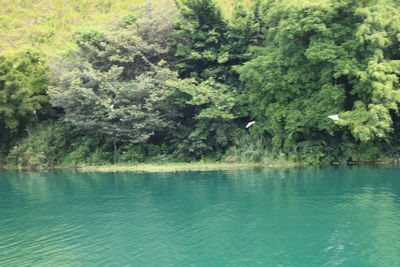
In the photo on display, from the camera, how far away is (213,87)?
27500 millimetres

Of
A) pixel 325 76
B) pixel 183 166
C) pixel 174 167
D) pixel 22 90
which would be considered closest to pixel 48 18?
pixel 22 90

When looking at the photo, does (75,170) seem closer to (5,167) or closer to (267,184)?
(5,167)

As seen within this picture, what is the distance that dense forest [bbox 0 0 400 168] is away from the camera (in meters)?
22.1

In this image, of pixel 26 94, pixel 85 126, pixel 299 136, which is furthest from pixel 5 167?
pixel 299 136

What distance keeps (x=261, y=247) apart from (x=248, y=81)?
17.6 meters

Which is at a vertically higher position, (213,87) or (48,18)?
(48,18)

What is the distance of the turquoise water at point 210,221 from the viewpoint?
1005 cm

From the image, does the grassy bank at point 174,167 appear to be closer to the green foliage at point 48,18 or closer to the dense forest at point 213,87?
the dense forest at point 213,87

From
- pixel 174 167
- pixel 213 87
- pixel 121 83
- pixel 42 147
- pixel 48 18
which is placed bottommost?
pixel 174 167

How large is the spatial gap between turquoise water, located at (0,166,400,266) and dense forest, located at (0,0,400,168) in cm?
415

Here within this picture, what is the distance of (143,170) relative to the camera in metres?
26.1

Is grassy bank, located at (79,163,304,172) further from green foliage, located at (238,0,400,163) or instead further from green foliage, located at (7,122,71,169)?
green foliage, located at (7,122,71,169)

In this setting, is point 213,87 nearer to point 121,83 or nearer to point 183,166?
point 183,166

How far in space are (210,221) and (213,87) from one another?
15544 mm
